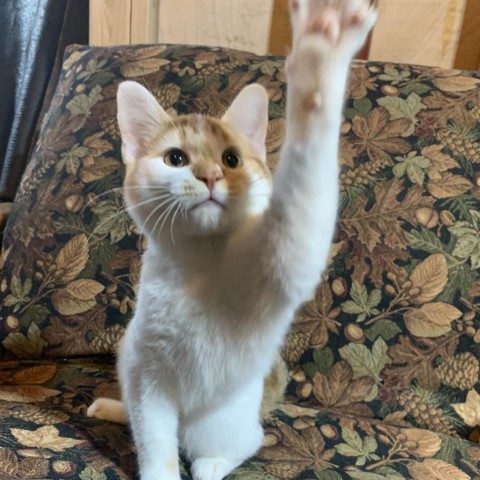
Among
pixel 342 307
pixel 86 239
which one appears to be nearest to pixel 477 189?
pixel 342 307

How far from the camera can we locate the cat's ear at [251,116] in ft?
2.64

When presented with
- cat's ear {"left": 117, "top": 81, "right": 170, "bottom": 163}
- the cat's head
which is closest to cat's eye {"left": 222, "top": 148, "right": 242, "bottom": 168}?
the cat's head

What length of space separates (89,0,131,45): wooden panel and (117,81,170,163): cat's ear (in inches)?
35.7

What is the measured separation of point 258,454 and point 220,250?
359mm

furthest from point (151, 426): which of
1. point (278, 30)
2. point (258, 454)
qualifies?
point (278, 30)

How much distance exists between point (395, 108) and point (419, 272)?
1.05 ft

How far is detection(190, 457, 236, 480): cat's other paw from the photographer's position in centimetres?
81

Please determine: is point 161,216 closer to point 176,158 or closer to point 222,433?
point 176,158

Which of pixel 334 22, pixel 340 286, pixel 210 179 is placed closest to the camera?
pixel 334 22

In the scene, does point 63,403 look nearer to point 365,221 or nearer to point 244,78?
point 365,221

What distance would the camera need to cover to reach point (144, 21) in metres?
1.61

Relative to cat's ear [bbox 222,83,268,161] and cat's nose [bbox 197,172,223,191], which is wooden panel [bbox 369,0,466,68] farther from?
cat's nose [bbox 197,172,223,191]

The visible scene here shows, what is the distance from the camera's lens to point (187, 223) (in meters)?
0.69

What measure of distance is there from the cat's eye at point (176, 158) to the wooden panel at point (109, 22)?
101 cm
